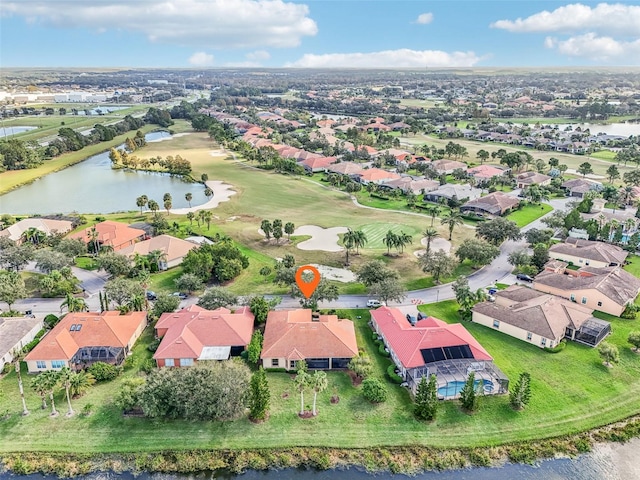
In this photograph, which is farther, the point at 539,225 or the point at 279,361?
the point at 539,225

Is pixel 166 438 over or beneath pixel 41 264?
beneath

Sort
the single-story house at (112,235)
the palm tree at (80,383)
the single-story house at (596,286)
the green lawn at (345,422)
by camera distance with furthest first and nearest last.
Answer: the single-story house at (112,235)
the single-story house at (596,286)
the palm tree at (80,383)
the green lawn at (345,422)

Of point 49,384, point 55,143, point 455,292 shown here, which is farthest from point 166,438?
point 55,143

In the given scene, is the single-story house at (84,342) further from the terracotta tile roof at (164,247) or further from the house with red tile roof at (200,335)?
the terracotta tile roof at (164,247)

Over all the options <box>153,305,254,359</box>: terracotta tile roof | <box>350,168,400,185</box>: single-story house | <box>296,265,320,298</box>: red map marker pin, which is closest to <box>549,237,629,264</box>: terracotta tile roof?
<box>296,265,320,298</box>: red map marker pin

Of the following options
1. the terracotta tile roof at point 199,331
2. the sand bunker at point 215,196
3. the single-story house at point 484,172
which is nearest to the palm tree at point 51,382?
the terracotta tile roof at point 199,331

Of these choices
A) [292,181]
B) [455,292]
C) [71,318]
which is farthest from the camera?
[292,181]

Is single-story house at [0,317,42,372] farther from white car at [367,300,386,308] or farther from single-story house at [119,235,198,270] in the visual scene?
white car at [367,300,386,308]

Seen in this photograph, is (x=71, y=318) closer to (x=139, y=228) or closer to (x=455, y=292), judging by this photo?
(x=139, y=228)

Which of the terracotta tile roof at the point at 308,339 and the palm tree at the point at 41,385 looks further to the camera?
the terracotta tile roof at the point at 308,339
